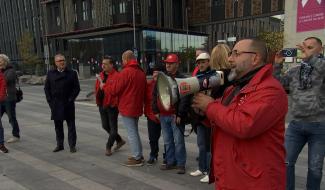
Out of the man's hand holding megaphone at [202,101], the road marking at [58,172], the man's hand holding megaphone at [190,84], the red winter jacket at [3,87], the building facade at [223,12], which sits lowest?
the road marking at [58,172]

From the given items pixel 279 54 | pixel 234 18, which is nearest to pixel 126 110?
pixel 279 54

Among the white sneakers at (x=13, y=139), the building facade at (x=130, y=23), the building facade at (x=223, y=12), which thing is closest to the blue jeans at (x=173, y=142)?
the white sneakers at (x=13, y=139)

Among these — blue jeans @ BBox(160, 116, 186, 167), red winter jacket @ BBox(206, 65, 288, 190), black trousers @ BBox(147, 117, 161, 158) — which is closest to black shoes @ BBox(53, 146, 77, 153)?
black trousers @ BBox(147, 117, 161, 158)

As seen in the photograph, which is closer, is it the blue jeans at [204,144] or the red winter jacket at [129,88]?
the blue jeans at [204,144]

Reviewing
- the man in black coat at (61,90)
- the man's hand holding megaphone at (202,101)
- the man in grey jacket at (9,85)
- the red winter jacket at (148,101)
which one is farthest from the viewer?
the man in grey jacket at (9,85)

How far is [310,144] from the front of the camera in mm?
3629

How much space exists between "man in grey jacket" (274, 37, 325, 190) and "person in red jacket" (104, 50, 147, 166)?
2488mm

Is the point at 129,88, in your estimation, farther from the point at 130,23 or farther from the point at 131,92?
the point at 130,23

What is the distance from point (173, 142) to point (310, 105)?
2420mm

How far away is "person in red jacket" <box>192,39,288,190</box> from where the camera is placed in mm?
2014

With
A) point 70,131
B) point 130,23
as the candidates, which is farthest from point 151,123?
point 130,23

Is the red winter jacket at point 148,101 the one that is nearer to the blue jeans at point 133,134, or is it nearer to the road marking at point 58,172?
the blue jeans at point 133,134

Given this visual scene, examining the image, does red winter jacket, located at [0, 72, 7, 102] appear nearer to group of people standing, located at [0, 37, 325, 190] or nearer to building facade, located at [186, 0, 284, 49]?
group of people standing, located at [0, 37, 325, 190]

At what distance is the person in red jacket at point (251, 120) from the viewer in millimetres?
2014
